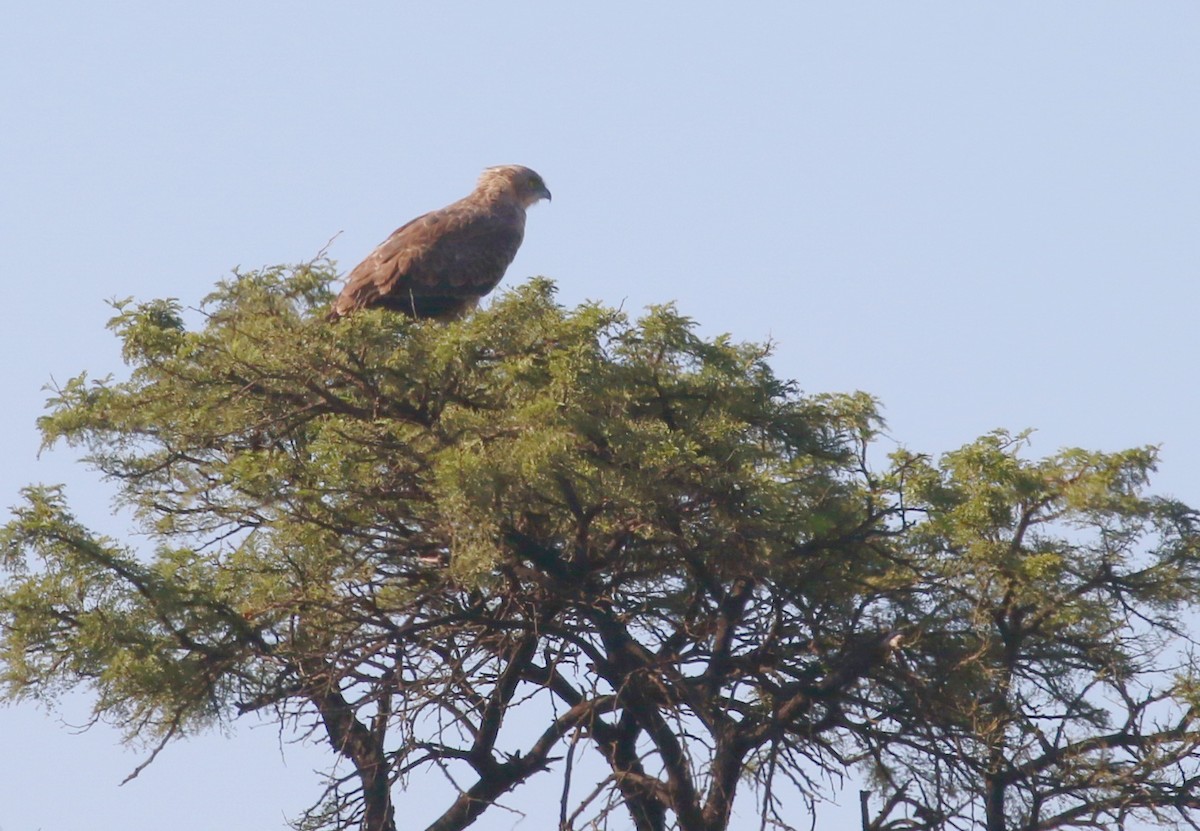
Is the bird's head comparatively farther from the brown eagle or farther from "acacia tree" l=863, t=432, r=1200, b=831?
"acacia tree" l=863, t=432, r=1200, b=831

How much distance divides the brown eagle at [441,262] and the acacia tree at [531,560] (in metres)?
2.15

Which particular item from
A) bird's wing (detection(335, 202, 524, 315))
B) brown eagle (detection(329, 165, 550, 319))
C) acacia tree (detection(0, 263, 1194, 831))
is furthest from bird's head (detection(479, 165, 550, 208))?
acacia tree (detection(0, 263, 1194, 831))

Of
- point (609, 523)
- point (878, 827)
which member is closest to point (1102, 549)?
point (878, 827)

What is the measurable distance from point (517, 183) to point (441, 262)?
247cm

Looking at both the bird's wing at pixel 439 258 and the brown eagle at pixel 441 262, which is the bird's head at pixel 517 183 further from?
the bird's wing at pixel 439 258

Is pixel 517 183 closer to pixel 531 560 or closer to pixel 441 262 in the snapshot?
pixel 441 262

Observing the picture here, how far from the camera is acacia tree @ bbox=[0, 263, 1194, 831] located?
9.02 m

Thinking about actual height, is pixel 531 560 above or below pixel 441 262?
below

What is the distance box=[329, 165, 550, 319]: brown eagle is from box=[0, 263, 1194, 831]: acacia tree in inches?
84.8

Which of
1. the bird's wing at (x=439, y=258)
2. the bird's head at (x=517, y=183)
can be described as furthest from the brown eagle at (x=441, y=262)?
the bird's head at (x=517, y=183)

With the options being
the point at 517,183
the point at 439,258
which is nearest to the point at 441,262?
the point at 439,258

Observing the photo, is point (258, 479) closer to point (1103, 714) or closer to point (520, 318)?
point (520, 318)

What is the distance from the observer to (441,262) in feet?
41.7

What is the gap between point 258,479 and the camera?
31.7 ft
